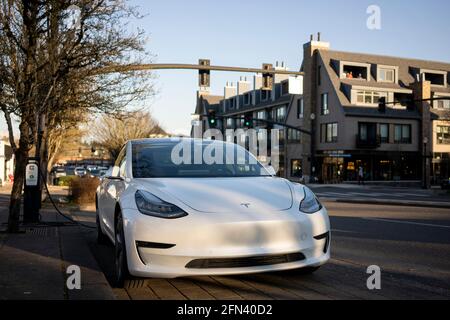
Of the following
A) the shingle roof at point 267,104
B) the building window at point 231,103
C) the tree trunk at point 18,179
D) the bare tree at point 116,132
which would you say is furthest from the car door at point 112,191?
the building window at point 231,103

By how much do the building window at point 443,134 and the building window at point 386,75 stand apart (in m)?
7.36

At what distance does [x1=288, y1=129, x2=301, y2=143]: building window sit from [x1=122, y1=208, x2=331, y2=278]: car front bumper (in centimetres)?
5176

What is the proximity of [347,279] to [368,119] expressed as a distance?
150ft

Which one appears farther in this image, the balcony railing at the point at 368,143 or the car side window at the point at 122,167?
the balcony railing at the point at 368,143

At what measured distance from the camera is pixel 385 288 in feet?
16.5

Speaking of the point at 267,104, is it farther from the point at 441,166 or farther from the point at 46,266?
Result: the point at 46,266

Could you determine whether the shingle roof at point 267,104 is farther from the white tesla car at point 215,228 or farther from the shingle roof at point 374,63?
the white tesla car at point 215,228

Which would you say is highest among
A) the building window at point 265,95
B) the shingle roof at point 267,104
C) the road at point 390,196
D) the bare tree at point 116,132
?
the building window at point 265,95

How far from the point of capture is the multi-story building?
48.6 metres

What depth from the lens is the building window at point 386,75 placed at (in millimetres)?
52144

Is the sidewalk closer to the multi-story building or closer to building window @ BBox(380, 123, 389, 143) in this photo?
the multi-story building
